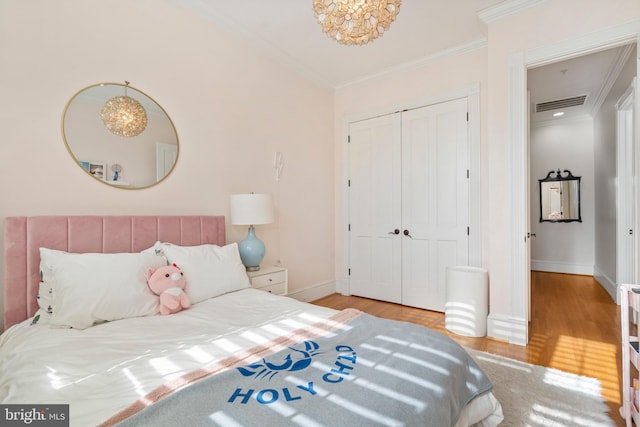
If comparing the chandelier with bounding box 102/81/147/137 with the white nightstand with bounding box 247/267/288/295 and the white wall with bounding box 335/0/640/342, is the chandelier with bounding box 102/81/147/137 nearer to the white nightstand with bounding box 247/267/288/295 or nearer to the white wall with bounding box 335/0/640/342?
the white nightstand with bounding box 247/267/288/295

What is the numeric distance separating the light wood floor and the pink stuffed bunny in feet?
7.42

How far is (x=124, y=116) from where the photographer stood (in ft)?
7.43

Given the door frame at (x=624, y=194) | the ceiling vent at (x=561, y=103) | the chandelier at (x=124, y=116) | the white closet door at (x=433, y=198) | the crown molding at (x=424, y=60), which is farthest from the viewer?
the ceiling vent at (x=561, y=103)

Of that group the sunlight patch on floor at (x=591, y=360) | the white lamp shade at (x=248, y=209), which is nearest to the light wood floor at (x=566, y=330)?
the sunlight patch on floor at (x=591, y=360)

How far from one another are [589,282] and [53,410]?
21.4ft

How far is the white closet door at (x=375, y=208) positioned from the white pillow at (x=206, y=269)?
212 cm

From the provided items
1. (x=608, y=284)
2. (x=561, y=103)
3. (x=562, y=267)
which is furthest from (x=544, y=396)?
(x=562, y=267)

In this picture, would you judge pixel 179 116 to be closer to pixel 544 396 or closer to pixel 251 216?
pixel 251 216

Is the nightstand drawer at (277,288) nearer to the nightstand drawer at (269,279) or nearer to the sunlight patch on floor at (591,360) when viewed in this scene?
the nightstand drawer at (269,279)

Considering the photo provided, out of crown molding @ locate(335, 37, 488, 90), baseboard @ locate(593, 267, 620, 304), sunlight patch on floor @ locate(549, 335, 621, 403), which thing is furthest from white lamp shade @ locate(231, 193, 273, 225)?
baseboard @ locate(593, 267, 620, 304)

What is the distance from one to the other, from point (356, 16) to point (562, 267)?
6.20m

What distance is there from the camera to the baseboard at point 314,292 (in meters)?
3.76

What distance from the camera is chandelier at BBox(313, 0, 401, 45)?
170 cm

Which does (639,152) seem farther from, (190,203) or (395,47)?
(190,203)
